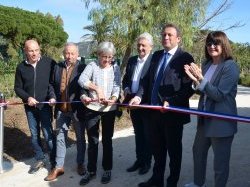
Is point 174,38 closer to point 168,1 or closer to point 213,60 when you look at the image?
point 213,60

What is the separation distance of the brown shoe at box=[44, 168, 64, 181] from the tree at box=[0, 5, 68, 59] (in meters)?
24.9

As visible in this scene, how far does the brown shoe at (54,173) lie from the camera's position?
5.51m

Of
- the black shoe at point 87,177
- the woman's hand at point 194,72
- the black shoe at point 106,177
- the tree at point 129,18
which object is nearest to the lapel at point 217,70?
the woman's hand at point 194,72

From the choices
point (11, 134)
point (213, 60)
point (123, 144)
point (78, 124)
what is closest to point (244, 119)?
point (213, 60)

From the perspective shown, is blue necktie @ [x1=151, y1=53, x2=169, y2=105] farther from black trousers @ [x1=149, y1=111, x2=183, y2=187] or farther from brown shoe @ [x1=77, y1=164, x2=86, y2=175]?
brown shoe @ [x1=77, y1=164, x2=86, y2=175]

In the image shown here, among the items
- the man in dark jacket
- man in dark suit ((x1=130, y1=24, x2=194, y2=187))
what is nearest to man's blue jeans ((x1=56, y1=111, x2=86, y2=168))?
the man in dark jacket

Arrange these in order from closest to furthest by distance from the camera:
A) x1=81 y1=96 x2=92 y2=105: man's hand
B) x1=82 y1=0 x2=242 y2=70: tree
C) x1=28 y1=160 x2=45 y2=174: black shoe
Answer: x1=81 y1=96 x2=92 y2=105: man's hand → x1=28 y1=160 x2=45 y2=174: black shoe → x1=82 y1=0 x2=242 y2=70: tree

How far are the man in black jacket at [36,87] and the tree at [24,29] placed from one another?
2454cm

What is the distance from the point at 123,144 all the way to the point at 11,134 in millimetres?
2274

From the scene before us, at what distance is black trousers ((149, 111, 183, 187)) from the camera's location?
4.69m

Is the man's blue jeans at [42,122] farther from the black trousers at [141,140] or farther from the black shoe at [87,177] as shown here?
the black trousers at [141,140]

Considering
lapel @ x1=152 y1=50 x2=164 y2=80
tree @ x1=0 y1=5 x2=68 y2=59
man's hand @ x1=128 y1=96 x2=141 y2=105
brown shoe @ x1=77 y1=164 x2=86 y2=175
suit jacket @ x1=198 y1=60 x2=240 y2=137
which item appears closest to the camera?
suit jacket @ x1=198 y1=60 x2=240 y2=137

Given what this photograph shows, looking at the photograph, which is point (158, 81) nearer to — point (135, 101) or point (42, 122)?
point (135, 101)

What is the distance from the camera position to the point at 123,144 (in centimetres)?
753
